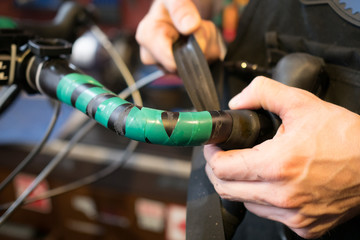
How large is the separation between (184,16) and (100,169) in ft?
2.30

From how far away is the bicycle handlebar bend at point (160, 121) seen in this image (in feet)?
0.89

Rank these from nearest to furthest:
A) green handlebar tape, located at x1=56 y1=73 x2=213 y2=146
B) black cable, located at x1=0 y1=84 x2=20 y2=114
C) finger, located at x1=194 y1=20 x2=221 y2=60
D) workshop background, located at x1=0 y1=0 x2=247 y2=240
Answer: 1. green handlebar tape, located at x1=56 y1=73 x2=213 y2=146
2. black cable, located at x1=0 y1=84 x2=20 y2=114
3. finger, located at x1=194 y1=20 x2=221 y2=60
4. workshop background, located at x1=0 y1=0 x2=247 y2=240

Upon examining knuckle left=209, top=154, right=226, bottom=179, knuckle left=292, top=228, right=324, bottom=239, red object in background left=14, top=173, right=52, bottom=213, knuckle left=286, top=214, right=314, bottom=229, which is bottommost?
red object in background left=14, top=173, right=52, bottom=213

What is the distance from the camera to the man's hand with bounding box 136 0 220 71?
0.48 m

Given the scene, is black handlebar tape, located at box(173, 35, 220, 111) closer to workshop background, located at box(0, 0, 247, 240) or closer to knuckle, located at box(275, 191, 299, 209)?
knuckle, located at box(275, 191, 299, 209)

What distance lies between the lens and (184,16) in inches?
19.1

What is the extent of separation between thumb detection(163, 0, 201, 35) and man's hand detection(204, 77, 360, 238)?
0.61 feet

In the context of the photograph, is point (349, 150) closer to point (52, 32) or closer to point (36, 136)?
point (52, 32)

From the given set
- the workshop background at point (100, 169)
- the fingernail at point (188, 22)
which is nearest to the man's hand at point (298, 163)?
the fingernail at point (188, 22)

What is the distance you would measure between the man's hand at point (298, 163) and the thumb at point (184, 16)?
19 cm

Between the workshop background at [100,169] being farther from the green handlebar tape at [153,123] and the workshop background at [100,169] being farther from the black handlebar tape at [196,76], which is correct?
the green handlebar tape at [153,123]

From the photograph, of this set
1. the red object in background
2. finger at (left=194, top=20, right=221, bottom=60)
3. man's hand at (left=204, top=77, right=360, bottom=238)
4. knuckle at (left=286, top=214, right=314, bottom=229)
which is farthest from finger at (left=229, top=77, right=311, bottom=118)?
the red object in background

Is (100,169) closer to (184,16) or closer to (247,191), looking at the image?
(184,16)

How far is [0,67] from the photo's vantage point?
393 mm
